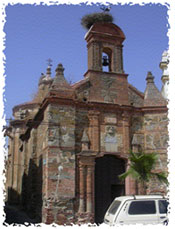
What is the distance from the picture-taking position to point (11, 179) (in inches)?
1205

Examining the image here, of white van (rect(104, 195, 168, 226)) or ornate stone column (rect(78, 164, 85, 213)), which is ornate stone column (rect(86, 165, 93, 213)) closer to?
ornate stone column (rect(78, 164, 85, 213))

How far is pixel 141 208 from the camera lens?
9.52 metres

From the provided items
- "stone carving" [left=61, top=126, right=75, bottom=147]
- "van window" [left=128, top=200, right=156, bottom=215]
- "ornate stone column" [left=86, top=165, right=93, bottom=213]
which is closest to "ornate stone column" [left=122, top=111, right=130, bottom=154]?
"ornate stone column" [left=86, top=165, right=93, bottom=213]

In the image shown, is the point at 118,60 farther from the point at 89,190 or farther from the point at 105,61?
the point at 89,190

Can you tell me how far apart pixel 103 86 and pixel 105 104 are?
4.18 feet

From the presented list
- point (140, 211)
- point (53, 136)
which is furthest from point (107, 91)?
point (140, 211)

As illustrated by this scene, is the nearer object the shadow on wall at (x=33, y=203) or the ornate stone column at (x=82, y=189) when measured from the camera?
the ornate stone column at (x=82, y=189)

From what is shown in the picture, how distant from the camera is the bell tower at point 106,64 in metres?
18.9

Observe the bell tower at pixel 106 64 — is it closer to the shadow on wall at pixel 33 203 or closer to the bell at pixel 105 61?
the bell at pixel 105 61

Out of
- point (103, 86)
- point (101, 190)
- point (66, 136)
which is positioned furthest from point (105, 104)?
point (101, 190)

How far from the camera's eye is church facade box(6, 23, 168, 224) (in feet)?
53.8

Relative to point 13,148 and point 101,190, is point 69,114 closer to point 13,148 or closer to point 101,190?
point 101,190

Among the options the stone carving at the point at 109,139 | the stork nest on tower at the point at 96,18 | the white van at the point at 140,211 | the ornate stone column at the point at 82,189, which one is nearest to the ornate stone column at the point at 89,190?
the ornate stone column at the point at 82,189

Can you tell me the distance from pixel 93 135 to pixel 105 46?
593 centimetres
